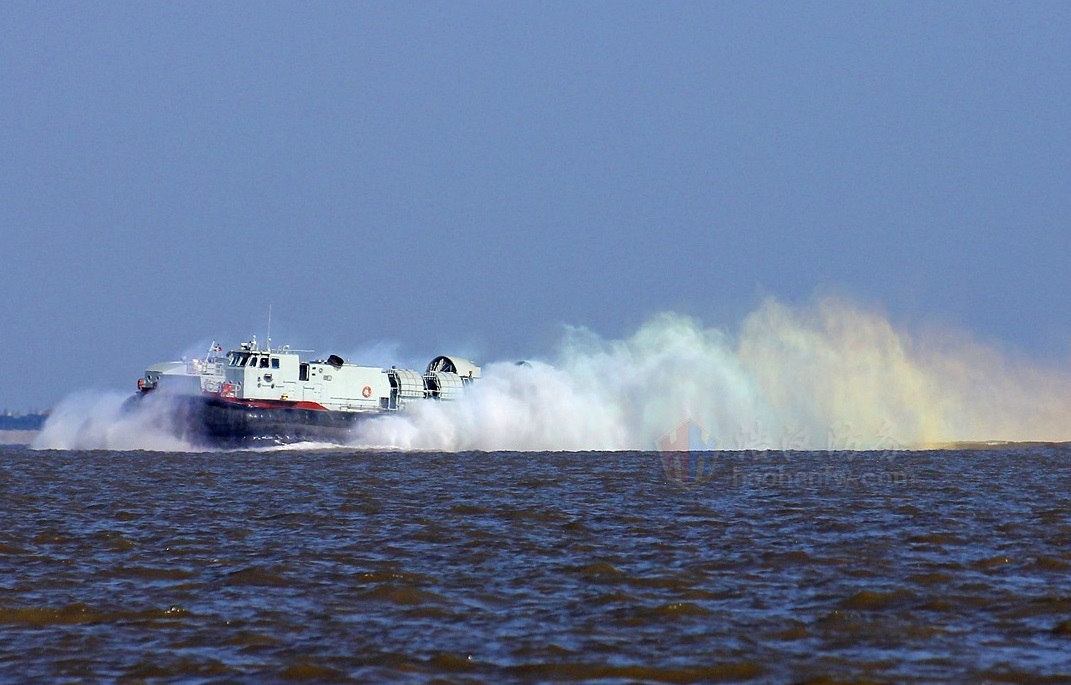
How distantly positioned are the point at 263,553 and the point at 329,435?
1489 inches

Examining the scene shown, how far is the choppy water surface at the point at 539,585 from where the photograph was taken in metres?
11.6

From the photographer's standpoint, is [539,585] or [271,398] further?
[271,398]

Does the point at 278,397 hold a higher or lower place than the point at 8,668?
higher

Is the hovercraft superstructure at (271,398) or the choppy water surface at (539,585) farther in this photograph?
the hovercraft superstructure at (271,398)

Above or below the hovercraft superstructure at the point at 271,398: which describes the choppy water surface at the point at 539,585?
below

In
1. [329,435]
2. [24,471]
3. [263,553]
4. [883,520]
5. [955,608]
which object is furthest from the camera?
[329,435]

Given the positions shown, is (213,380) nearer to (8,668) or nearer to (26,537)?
(26,537)

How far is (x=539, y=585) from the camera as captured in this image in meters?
15.8

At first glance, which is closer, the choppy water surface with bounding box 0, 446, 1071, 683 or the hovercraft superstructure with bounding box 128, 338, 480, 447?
the choppy water surface with bounding box 0, 446, 1071, 683

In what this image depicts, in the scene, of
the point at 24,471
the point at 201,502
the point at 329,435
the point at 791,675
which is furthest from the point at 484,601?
the point at 329,435

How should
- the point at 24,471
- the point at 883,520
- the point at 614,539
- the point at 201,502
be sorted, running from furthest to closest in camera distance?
the point at 24,471 → the point at 201,502 → the point at 883,520 → the point at 614,539

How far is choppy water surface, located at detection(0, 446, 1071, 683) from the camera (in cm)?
1158

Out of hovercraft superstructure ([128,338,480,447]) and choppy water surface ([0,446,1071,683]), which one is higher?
hovercraft superstructure ([128,338,480,447])

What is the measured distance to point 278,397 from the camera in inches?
2219
